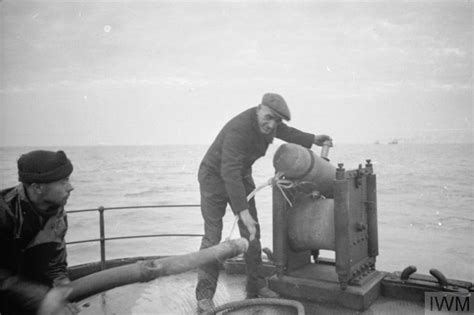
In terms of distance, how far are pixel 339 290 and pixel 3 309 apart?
2.57 m

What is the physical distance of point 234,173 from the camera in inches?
137

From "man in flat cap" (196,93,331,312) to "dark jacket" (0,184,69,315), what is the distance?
4.42 ft

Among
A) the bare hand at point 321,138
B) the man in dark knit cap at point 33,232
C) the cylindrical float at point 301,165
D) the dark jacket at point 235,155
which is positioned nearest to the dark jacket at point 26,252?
the man in dark knit cap at point 33,232

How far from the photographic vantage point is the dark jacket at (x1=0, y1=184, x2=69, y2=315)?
2.12 m

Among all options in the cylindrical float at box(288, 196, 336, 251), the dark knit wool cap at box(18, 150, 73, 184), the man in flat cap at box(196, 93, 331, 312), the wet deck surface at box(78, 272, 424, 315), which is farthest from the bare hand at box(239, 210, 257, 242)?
the dark knit wool cap at box(18, 150, 73, 184)

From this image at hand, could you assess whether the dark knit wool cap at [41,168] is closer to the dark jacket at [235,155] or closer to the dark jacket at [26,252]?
the dark jacket at [26,252]

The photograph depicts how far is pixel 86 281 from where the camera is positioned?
169 centimetres

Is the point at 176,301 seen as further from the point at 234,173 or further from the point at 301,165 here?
the point at 301,165

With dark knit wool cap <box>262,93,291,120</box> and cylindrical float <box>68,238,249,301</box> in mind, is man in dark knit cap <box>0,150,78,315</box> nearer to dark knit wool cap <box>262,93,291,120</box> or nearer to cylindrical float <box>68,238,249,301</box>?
cylindrical float <box>68,238,249,301</box>

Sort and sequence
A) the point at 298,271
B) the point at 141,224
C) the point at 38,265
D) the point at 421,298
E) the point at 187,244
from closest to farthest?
the point at 38,265
the point at 421,298
the point at 298,271
the point at 187,244
the point at 141,224

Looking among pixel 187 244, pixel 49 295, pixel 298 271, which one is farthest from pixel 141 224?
pixel 49 295

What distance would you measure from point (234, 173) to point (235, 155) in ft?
0.51

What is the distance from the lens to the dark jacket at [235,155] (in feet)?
11.4

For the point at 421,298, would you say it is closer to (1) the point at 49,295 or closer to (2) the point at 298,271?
(2) the point at 298,271
